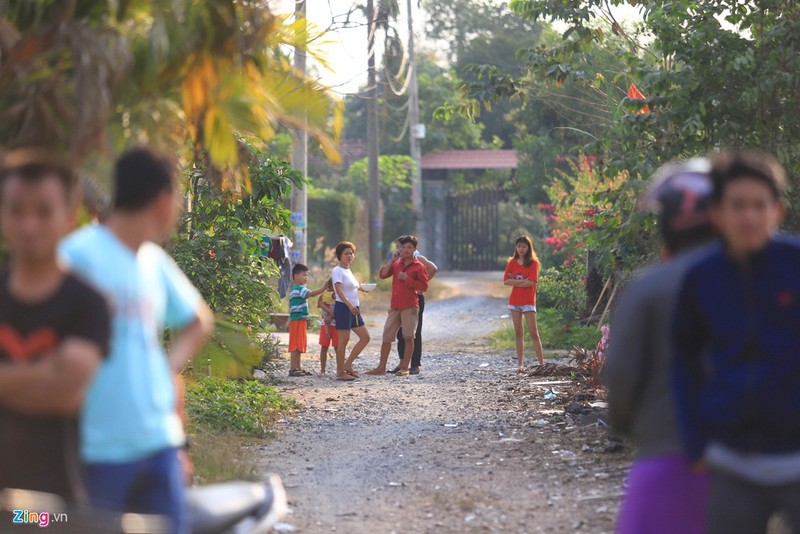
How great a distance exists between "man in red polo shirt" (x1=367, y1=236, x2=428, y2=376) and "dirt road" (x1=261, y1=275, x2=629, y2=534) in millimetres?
519

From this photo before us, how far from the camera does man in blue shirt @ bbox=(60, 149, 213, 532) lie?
11.9ft

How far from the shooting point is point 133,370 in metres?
3.68

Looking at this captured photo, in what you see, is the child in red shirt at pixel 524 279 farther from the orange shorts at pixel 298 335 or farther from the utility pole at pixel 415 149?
the utility pole at pixel 415 149

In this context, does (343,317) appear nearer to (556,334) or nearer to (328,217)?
(556,334)

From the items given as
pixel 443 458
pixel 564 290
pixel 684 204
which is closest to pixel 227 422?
pixel 443 458

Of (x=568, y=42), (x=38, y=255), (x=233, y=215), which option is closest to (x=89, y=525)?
(x=38, y=255)

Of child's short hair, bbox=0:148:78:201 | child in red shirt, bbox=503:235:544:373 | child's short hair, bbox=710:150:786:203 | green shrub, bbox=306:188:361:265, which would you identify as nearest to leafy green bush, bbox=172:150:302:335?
child in red shirt, bbox=503:235:544:373

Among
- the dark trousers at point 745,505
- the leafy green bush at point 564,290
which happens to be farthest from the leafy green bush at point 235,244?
the dark trousers at point 745,505

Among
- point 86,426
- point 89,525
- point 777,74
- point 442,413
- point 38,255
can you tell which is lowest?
point 442,413

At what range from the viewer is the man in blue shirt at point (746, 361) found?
3621 millimetres

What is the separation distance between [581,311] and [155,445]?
16548 mm

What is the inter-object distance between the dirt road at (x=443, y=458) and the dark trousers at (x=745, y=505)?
9.88 ft

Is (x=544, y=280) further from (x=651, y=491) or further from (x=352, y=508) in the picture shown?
(x=651, y=491)

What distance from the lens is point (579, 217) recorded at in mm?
21828
